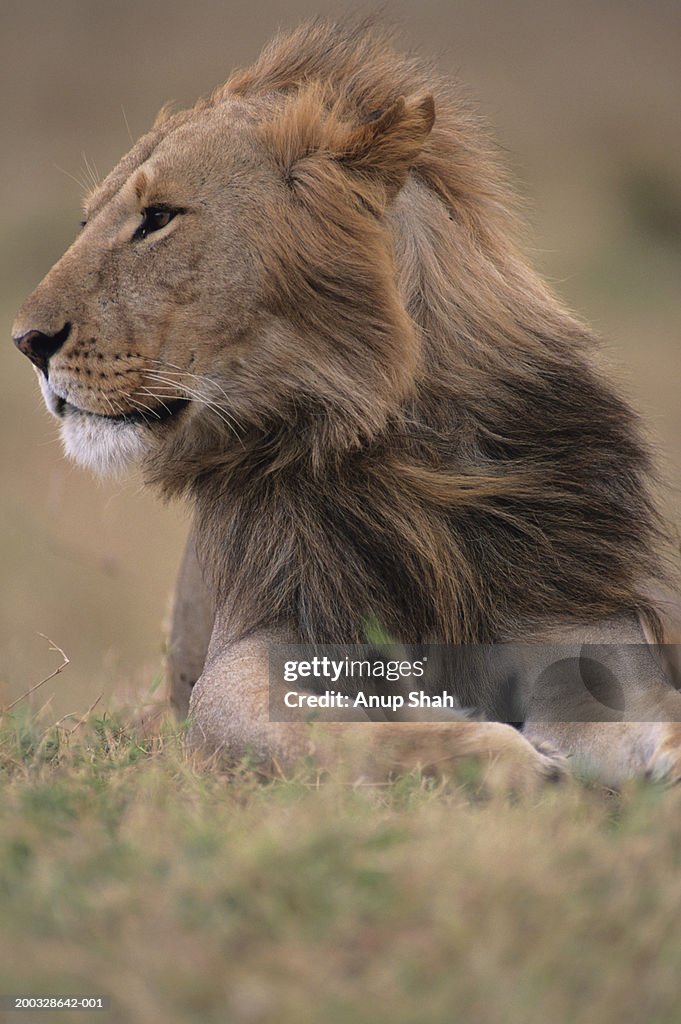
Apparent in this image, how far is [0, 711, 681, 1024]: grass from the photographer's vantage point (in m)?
1.61

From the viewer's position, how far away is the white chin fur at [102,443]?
2920mm

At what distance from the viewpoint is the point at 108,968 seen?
1.68 meters

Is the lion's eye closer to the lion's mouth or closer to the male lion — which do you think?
the male lion

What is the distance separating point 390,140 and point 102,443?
0.87 meters

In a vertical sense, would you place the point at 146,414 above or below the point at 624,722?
above

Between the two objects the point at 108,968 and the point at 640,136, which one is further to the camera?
the point at 640,136

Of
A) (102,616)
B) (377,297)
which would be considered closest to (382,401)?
(377,297)

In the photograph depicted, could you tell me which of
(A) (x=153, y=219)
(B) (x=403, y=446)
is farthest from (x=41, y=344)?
(B) (x=403, y=446)

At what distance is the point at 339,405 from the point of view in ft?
9.30

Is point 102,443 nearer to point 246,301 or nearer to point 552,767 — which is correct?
point 246,301

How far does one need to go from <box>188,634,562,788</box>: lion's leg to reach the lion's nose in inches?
32.3

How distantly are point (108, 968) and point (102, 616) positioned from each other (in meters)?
6.46

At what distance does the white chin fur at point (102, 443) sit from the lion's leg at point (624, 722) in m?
0.99

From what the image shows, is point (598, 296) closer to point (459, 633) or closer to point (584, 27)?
point (584, 27)
